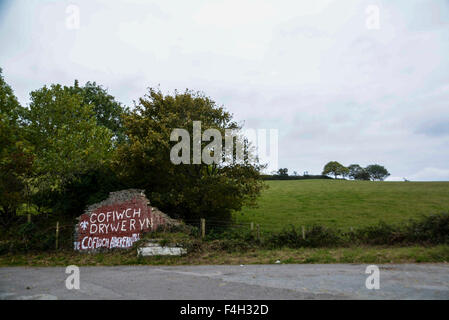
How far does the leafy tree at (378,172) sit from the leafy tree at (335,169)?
2445 centimetres

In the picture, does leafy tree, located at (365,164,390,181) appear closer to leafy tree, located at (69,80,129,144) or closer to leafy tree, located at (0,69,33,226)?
leafy tree, located at (69,80,129,144)

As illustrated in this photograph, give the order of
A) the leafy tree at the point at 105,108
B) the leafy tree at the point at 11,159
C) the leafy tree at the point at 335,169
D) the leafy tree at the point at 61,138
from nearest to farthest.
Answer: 1. the leafy tree at the point at 11,159
2. the leafy tree at the point at 61,138
3. the leafy tree at the point at 105,108
4. the leafy tree at the point at 335,169

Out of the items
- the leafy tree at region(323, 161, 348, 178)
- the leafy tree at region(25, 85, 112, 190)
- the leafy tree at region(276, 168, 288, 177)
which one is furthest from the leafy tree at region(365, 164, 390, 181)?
the leafy tree at region(25, 85, 112, 190)

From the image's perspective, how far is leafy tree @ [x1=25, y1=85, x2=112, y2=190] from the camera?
A: 23.4 meters

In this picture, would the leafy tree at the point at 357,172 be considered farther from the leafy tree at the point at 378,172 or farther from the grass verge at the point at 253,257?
the grass verge at the point at 253,257

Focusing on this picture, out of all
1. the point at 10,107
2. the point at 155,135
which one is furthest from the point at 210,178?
the point at 10,107

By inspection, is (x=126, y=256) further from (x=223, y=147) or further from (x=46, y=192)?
(x=46, y=192)

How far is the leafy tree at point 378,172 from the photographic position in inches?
4635

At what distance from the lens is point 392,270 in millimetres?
10367

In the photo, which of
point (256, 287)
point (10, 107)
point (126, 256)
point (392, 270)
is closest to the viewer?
point (256, 287)

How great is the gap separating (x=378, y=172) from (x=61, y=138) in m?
115

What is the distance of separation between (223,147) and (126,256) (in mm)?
9713

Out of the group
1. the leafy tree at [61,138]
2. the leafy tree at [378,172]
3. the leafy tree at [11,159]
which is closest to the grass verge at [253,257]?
the leafy tree at [11,159]

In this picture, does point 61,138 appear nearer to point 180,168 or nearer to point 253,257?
point 180,168
